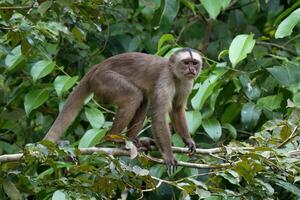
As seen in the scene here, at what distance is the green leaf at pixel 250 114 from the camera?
7.19 m

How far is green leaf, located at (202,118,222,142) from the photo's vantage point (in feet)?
23.0

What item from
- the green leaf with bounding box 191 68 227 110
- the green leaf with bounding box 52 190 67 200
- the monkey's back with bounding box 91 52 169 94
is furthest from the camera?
the monkey's back with bounding box 91 52 169 94

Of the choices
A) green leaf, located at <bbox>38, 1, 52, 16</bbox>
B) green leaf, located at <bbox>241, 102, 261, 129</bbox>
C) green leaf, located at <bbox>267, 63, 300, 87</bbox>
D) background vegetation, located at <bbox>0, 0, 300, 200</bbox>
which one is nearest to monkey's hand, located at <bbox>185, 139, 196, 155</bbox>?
background vegetation, located at <bbox>0, 0, 300, 200</bbox>

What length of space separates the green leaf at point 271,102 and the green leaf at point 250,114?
0.37ft

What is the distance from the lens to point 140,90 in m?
7.65

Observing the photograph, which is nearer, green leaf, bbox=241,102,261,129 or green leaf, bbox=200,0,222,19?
green leaf, bbox=200,0,222,19

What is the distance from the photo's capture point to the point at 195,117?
706 centimetres

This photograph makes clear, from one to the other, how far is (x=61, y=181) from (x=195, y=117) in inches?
76.4

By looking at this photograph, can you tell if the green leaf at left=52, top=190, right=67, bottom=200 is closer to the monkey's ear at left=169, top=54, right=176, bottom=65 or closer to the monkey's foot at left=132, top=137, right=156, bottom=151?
the monkey's foot at left=132, top=137, right=156, bottom=151

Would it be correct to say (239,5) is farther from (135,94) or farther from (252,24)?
(135,94)

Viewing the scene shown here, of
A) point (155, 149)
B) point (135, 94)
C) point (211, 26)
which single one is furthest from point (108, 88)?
point (211, 26)

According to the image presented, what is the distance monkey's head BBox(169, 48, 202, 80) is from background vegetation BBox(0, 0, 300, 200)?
0.15 m

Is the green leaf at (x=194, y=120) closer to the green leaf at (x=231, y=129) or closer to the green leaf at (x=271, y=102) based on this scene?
the green leaf at (x=231, y=129)

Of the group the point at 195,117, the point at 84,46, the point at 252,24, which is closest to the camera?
the point at 195,117
